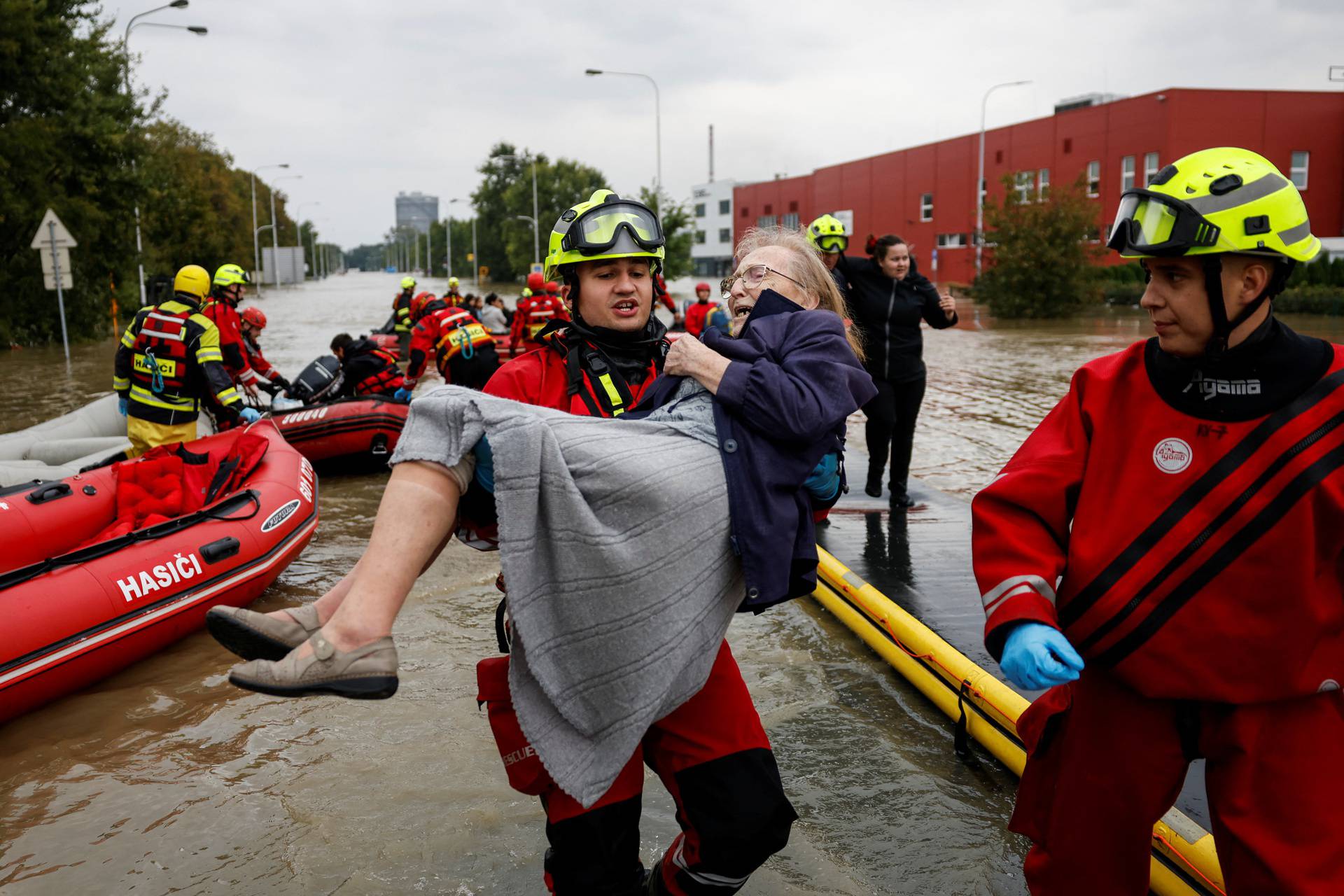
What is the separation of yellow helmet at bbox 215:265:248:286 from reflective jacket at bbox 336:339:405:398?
7.24 ft

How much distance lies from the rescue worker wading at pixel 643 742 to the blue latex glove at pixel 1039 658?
0.70 meters

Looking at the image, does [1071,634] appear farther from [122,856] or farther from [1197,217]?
[122,856]

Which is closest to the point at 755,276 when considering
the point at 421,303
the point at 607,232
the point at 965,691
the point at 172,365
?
the point at 607,232

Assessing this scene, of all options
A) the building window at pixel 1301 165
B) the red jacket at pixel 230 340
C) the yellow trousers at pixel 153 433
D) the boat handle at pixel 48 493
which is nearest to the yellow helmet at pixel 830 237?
the boat handle at pixel 48 493

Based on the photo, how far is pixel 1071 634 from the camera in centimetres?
241

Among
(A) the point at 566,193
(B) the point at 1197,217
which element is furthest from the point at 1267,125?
(A) the point at 566,193

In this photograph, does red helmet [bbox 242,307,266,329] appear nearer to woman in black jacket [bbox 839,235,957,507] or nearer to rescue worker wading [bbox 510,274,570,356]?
rescue worker wading [bbox 510,274,570,356]

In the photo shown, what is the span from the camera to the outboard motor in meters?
12.1

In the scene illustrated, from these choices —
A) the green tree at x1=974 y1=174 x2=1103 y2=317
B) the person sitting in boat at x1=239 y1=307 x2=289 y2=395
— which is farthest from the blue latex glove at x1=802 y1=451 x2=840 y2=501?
the green tree at x1=974 y1=174 x2=1103 y2=317

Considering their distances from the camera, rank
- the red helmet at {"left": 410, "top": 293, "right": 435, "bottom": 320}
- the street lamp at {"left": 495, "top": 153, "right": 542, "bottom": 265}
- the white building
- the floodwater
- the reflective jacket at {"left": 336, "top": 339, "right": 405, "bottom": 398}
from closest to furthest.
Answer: the floodwater → the reflective jacket at {"left": 336, "top": 339, "right": 405, "bottom": 398} → the red helmet at {"left": 410, "top": 293, "right": 435, "bottom": 320} → the street lamp at {"left": 495, "top": 153, "right": 542, "bottom": 265} → the white building

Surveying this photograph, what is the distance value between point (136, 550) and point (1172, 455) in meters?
5.35

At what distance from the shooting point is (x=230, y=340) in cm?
977

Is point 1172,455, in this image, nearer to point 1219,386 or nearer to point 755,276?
point 1219,386

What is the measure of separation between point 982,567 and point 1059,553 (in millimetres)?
178
